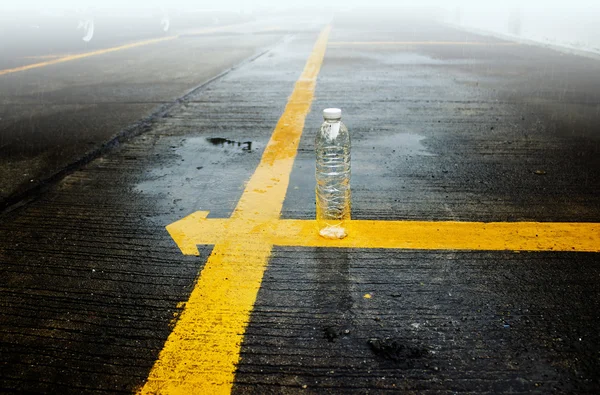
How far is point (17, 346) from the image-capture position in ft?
7.09

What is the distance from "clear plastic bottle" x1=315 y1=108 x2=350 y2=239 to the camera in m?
3.00

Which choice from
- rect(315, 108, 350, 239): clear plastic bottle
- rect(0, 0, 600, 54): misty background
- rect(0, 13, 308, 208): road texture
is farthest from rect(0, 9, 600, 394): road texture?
rect(0, 0, 600, 54): misty background

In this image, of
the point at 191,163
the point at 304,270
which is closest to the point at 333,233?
the point at 304,270

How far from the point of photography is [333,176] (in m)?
3.53

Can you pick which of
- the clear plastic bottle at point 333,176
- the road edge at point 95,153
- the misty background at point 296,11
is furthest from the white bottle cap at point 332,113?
the misty background at point 296,11

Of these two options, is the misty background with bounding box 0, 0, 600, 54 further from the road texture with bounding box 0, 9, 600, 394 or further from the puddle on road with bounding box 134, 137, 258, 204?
the puddle on road with bounding box 134, 137, 258, 204

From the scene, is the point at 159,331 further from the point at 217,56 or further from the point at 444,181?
the point at 217,56

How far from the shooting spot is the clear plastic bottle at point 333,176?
3.00 m

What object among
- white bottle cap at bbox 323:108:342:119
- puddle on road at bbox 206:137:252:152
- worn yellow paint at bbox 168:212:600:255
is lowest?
worn yellow paint at bbox 168:212:600:255

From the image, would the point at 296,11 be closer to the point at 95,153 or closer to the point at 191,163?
the point at 95,153

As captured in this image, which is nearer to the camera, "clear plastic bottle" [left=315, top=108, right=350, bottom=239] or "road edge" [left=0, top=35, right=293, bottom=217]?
"clear plastic bottle" [left=315, top=108, right=350, bottom=239]

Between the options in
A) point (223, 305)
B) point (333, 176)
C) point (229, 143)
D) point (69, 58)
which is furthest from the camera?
point (69, 58)

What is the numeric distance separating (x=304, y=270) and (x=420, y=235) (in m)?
0.78

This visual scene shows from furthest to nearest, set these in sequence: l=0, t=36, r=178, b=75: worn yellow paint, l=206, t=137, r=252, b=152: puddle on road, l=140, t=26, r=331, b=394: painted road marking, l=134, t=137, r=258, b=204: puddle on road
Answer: l=0, t=36, r=178, b=75: worn yellow paint
l=206, t=137, r=252, b=152: puddle on road
l=134, t=137, r=258, b=204: puddle on road
l=140, t=26, r=331, b=394: painted road marking
